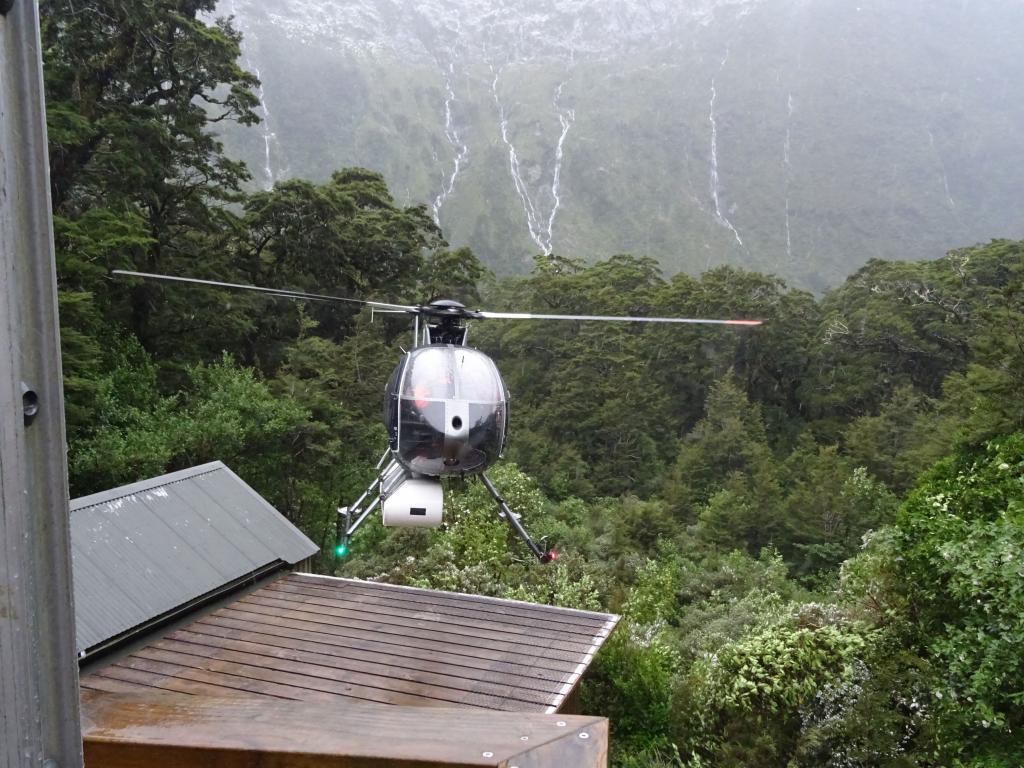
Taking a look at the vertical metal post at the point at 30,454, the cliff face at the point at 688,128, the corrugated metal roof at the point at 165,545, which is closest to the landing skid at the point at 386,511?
the corrugated metal roof at the point at 165,545

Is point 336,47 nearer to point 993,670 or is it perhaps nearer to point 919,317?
point 919,317

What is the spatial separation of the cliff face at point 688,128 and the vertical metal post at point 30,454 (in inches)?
2566

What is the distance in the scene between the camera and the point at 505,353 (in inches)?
1255

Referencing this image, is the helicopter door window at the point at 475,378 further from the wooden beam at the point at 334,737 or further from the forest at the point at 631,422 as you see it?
the wooden beam at the point at 334,737

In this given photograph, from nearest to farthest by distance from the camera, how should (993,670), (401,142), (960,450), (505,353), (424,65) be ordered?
(993,670) → (960,450) → (505,353) → (401,142) → (424,65)

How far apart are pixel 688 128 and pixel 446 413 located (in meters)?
81.3

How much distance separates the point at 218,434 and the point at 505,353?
60.3 ft

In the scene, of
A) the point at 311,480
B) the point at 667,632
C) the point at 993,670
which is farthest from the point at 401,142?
the point at 993,670

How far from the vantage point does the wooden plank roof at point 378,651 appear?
17.3ft

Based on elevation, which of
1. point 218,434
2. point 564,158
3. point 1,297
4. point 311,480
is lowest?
point 311,480

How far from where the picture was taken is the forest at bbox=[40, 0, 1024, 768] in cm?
754

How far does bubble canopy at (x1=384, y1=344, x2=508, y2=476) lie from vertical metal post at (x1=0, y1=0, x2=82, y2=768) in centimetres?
497

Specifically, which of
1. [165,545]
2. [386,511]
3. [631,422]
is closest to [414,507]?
[386,511]

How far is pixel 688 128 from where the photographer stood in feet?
261
